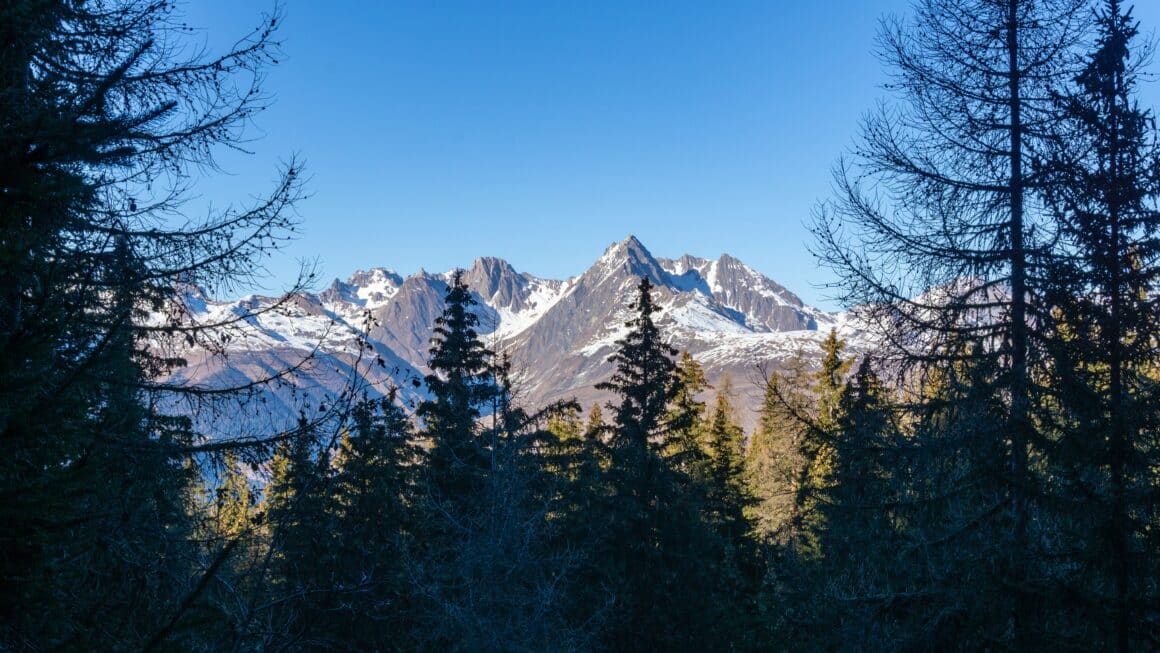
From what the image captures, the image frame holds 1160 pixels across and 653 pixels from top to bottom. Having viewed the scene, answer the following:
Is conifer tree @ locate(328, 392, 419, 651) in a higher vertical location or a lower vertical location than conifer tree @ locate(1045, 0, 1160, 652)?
lower

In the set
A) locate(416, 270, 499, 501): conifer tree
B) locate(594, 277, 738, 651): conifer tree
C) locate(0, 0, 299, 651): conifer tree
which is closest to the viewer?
locate(0, 0, 299, 651): conifer tree

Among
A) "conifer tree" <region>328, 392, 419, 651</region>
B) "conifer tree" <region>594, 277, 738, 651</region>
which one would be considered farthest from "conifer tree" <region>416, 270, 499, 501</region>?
"conifer tree" <region>594, 277, 738, 651</region>

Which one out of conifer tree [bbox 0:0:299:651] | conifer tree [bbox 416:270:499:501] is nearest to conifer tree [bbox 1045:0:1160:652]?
conifer tree [bbox 0:0:299:651]

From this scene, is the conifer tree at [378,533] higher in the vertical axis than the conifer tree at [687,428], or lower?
lower

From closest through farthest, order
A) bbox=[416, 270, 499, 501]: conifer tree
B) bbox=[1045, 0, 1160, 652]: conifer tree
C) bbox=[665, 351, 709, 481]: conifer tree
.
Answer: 1. bbox=[1045, 0, 1160, 652]: conifer tree
2. bbox=[416, 270, 499, 501]: conifer tree
3. bbox=[665, 351, 709, 481]: conifer tree

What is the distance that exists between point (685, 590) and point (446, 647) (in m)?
6.80

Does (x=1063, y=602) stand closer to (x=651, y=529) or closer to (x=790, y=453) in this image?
(x=651, y=529)

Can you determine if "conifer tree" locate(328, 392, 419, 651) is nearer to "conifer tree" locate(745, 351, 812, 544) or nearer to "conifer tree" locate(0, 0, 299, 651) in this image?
"conifer tree" locate(0, 0, 299, 651)

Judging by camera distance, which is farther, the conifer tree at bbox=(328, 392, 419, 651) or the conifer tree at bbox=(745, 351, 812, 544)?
the conifer tree at bbox=(745, 351, 812, 544)

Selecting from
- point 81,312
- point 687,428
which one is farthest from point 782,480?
point 81,312

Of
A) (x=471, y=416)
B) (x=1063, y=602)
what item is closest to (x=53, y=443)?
(x=1063, y=602)

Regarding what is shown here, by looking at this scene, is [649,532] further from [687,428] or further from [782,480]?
[782,480]

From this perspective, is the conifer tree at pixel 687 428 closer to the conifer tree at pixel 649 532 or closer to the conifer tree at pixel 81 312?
the conifer tree at pixel 649 532

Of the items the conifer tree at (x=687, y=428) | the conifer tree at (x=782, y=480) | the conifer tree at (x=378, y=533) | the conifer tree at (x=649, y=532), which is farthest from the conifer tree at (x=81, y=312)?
the conifer tree at (x=782, y=480)
